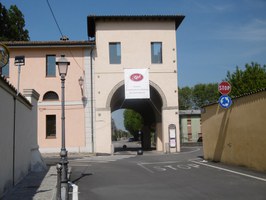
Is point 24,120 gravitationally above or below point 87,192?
above

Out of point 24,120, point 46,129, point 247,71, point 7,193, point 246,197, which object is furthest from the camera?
point 247,71

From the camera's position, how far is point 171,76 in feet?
100

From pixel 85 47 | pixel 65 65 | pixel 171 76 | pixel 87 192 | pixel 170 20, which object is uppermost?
pixel 170 20

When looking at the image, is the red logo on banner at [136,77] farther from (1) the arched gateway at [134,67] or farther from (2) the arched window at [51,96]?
(2) the arched window at [51,96]

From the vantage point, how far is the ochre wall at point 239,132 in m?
14.0

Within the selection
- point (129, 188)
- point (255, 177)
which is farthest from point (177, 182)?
point (255, 177)

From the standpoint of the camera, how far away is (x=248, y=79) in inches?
1503

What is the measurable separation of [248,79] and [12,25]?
95.8ft

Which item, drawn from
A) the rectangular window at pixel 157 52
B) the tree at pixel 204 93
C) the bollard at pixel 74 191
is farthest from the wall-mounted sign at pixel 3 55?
the tree at pixel 204 93

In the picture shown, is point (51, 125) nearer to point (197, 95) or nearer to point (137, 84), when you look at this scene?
point (137, 84)

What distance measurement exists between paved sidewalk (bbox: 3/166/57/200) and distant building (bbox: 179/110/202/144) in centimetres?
4384

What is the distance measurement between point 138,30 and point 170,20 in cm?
290

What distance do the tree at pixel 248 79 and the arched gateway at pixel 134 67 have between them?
36.4 feet

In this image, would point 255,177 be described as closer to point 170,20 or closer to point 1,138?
point 1,138
